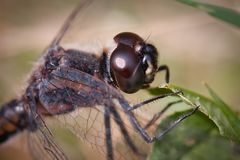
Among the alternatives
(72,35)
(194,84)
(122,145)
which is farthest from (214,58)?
(122,145)

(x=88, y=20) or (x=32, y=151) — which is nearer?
(x=32, y=151)

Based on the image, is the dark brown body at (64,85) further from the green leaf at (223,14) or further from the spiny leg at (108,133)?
the green leaf at (223,14)

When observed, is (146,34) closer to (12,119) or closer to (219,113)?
(12,119)

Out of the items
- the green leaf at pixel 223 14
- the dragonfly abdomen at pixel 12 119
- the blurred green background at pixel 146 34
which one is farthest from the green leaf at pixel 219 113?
the blurred green background at pixel 146 34

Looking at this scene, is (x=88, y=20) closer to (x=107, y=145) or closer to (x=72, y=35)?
(x=72, y=35)

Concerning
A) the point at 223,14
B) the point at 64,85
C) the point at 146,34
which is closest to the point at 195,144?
the point at 223,14

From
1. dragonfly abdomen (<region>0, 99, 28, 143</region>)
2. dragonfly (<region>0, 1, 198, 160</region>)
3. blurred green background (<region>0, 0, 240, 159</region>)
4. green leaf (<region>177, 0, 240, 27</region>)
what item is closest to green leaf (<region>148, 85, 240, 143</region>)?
dragonfly (<region>0, 1, 198, 160</region>)
